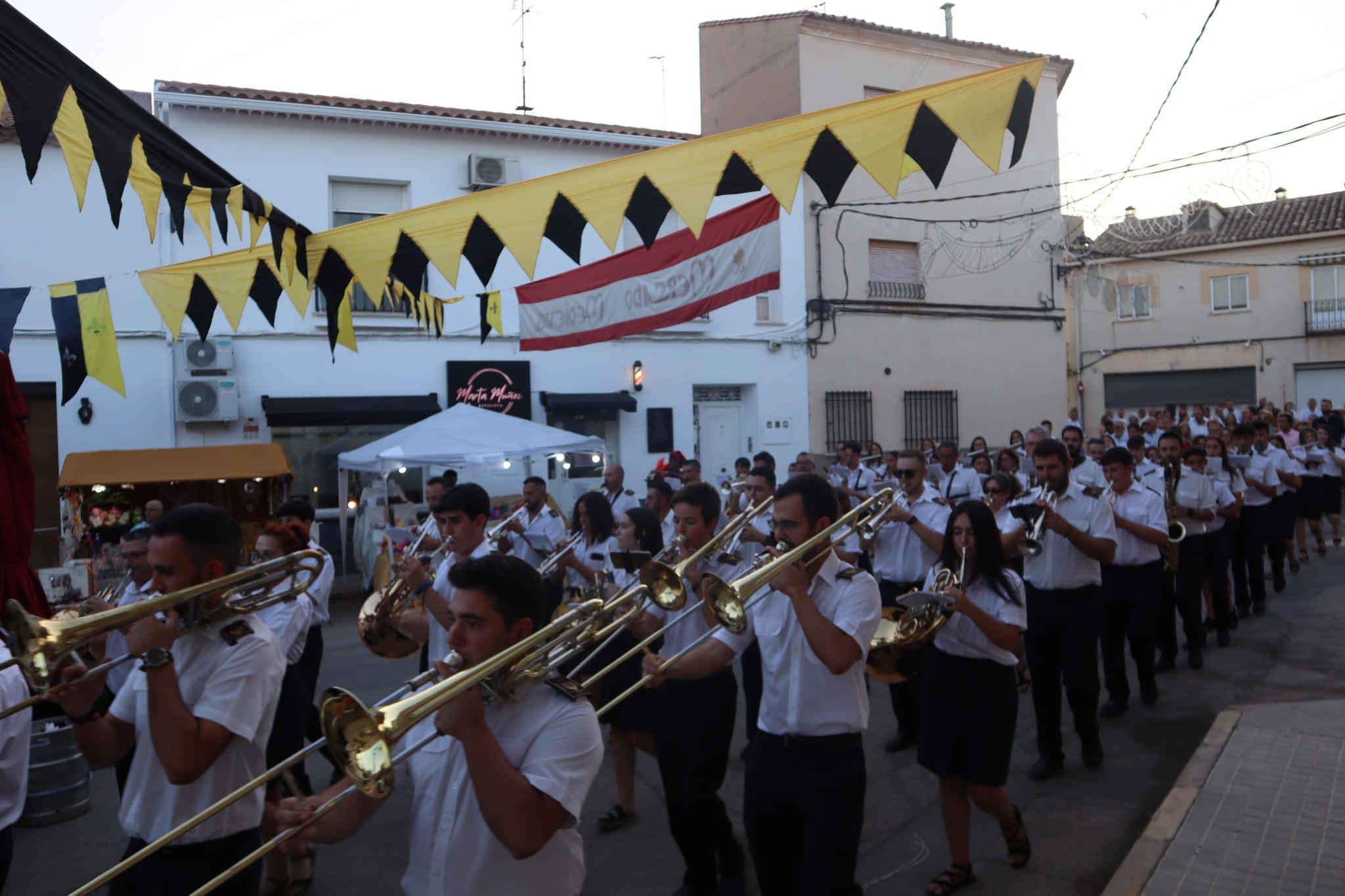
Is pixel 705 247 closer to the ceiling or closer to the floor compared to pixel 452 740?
closer to the ceiling

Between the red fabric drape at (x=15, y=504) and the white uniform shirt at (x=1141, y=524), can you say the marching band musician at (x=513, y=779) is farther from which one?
the white uniform shirt at (x=1141, y=524)


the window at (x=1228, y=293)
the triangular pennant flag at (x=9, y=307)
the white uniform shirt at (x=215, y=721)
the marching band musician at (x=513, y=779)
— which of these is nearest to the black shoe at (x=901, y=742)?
the marching band musician at (x=513, y=779)

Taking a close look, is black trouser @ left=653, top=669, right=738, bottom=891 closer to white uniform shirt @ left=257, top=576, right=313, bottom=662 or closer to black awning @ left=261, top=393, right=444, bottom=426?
white uniform shirt @ left=257, top=576, right=313, bottom=662

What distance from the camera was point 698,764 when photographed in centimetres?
415

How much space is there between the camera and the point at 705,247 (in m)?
6.25

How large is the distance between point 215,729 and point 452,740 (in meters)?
0.77

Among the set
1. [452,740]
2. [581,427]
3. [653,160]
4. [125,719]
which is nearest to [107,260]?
[581,427]

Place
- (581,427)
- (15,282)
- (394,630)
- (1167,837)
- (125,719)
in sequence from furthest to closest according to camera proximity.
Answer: (581,427), (15,282), (394,630), (1167,837), (125,719)

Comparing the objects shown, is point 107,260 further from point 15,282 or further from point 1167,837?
point 1167,837

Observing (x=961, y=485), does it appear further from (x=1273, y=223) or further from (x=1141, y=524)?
(x=1273, y=223)

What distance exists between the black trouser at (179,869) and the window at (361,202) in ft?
42.6

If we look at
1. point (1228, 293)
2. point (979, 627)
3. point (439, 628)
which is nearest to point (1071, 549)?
point (979, 627)

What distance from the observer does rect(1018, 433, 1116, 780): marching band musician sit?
556 cm

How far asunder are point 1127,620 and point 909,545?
1543 millimetres
